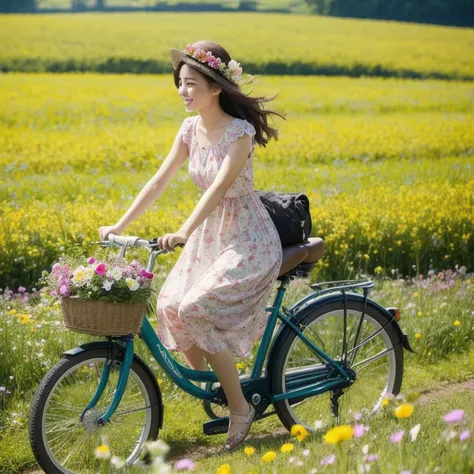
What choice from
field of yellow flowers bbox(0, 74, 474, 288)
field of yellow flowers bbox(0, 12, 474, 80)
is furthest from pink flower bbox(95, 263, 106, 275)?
field of yellow flowers bbox(0, 12, 474, 80)

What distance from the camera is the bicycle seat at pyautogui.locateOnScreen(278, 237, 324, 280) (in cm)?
388

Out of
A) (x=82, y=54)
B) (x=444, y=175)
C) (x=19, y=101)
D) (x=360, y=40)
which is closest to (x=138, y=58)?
(x=82, y=54)

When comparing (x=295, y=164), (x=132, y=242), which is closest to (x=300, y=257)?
(x=132, y=242)

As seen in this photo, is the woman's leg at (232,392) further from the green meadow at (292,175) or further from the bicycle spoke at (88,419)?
the bicycle spoke at (88,419)

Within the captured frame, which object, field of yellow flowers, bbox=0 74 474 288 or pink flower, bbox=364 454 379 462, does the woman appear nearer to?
pink flower, bbox=364 454 379 462

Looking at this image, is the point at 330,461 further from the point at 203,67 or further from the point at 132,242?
the point at 203,67

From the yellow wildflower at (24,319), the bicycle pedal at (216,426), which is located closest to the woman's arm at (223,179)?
the bicycle pedal at (216,426)

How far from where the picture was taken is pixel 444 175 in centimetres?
923

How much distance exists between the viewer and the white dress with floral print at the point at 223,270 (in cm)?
367

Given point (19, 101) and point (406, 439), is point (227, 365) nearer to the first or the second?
point (406, 439)

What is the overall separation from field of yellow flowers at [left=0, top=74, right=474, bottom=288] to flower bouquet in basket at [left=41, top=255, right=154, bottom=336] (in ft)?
7.23

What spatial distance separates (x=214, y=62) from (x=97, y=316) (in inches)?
42.4

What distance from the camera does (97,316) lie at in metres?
3.36

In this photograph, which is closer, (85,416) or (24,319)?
(85,416)
